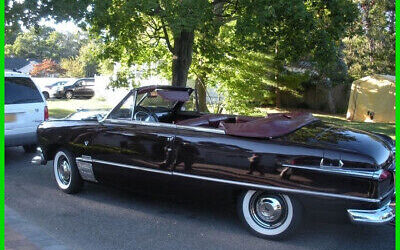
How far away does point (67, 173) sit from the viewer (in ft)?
19.5

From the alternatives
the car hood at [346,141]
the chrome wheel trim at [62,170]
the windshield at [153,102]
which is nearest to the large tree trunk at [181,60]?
the windshield at [153,102]

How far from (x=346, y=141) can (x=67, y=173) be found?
381cm

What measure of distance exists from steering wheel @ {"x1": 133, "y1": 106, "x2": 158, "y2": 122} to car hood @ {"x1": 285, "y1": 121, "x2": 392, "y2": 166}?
2.00 meters

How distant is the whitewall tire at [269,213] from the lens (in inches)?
162

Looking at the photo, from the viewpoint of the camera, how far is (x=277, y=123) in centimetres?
451

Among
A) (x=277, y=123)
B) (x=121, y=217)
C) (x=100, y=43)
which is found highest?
(x=100, y=43)

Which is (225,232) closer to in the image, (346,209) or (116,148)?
(346,209)

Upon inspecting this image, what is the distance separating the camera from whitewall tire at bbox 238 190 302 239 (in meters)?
4.12

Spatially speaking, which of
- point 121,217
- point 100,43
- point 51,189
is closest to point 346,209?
point 121,217

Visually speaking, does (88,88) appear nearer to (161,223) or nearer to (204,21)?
(204,21)

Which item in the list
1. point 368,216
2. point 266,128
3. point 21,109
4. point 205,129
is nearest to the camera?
point 368,216

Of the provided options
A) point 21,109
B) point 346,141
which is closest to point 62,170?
point 21,109

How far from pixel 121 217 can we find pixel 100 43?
8.51 m

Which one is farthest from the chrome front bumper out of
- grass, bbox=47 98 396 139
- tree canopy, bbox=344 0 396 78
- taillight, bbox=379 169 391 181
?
tree canopy, bbox=344 0 396 78
